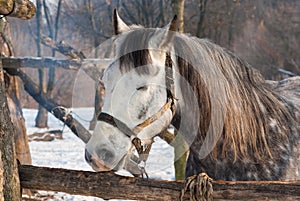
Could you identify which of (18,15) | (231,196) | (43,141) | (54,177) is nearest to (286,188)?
(231,196)

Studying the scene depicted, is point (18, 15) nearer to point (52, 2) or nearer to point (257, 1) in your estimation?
A: point (52, 2)

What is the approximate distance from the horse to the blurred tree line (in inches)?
451

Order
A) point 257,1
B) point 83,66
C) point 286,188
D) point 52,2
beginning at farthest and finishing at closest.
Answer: point 257,1
point 52,2
point 83,66
point 286,188

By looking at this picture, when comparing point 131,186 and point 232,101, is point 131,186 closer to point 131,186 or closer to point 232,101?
point 131,186

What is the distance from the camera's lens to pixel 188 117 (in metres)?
2.17

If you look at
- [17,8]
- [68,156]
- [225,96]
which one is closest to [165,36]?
[225,96]

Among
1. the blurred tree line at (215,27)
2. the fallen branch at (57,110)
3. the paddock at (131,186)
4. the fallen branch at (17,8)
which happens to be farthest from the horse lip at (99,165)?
the blurred tree line at (215,27)

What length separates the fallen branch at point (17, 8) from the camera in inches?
84.2

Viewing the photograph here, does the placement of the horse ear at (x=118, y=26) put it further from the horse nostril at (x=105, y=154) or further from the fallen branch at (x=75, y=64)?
the fallen branch at (x=75, y=64)

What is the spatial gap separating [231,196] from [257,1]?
20.8 metres

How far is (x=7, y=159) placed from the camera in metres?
2.00

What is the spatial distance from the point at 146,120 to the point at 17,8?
1.09 metres

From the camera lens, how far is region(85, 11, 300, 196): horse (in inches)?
73.5

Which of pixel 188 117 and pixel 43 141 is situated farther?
pixel 43 141
